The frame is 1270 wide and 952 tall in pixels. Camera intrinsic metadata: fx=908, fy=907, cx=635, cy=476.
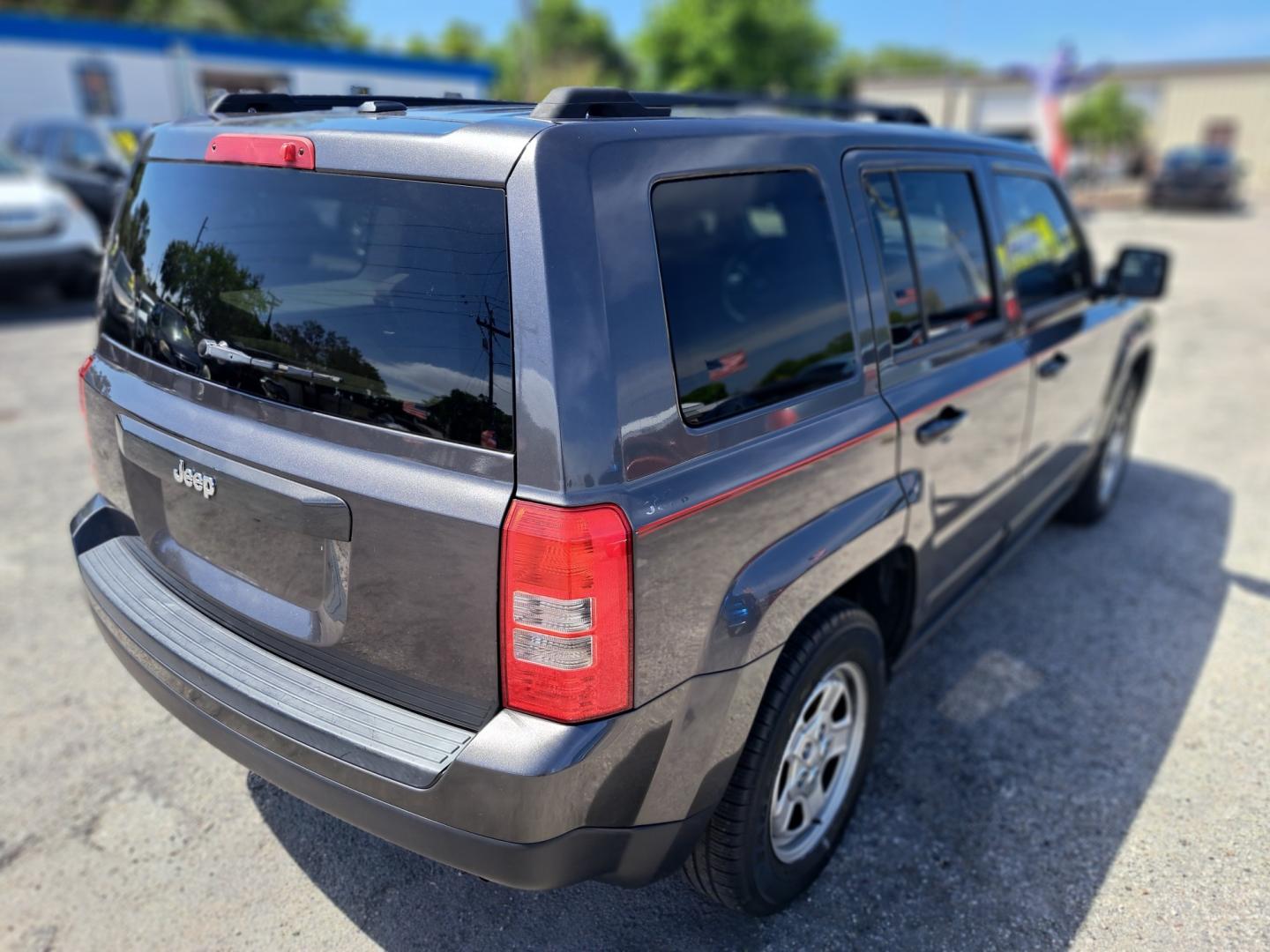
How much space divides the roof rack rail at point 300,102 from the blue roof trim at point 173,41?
730 inches

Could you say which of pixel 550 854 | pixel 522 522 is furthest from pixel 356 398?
pixel 550 854

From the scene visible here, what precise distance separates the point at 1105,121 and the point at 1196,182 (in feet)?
56.4

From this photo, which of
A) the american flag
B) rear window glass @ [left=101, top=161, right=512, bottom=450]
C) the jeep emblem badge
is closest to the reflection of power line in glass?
rear window glass @ [left=101, top=161, right=512, bottom=450]

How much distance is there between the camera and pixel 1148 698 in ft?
10.8

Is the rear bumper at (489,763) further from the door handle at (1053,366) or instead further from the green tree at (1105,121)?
the green tree at (1105,121)

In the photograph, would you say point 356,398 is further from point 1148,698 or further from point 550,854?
point 1148,698

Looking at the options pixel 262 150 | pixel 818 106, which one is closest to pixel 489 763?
pixel 262 150

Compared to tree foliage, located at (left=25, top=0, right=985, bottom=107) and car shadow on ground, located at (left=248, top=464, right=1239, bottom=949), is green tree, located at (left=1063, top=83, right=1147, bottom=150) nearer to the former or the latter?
tree foliage, located at (left=25, top=0, right=985, bottom=107)

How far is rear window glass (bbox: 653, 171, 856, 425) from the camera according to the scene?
6.15 ft

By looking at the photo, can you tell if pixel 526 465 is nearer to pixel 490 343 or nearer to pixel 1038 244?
pixel 490 343

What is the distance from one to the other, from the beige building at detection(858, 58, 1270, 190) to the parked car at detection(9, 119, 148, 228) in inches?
1522

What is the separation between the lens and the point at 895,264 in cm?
252

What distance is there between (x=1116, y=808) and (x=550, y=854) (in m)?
1.92

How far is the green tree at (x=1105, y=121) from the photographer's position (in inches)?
1574
